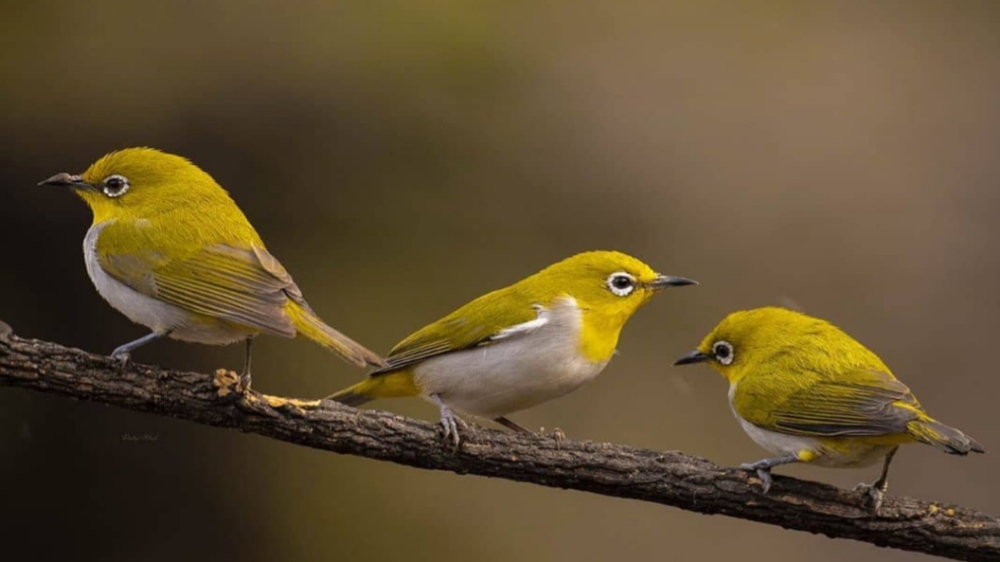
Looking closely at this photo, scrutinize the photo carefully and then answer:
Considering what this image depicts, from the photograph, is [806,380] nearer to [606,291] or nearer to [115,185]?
[606,291]

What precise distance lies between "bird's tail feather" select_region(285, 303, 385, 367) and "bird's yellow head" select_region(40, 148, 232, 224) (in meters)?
0.41

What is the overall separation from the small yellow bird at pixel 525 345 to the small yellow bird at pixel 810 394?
1.11 feet

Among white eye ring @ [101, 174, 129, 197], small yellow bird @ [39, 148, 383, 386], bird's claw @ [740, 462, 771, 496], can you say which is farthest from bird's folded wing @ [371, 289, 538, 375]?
white eye ring @ [101, 174, 129, 197]

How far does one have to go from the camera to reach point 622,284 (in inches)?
127

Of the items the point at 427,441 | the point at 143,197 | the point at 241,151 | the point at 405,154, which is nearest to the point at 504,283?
the point at 405,154

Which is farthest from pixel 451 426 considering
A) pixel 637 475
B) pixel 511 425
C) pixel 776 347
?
pixel 776 347

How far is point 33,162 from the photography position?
5203mm

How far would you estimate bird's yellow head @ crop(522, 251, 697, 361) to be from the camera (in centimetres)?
321

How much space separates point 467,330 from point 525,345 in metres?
0.18

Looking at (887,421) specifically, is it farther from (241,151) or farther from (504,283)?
(241,151)

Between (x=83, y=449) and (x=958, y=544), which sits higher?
(x=83, y=449)

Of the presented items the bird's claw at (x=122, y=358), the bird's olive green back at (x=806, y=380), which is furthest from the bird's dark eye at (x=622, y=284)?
the bird's claw at (x=122, y=358)

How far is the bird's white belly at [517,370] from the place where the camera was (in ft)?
10.5

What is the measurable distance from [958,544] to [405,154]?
3.69 meters
